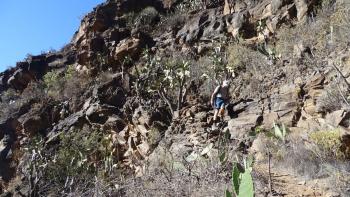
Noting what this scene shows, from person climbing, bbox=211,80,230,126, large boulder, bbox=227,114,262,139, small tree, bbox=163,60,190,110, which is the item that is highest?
small tree, bbox=163,60,190,110

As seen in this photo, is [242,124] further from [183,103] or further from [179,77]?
[179,77]

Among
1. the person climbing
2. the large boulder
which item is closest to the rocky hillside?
the large boulder

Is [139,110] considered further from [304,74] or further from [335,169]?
[335,169]

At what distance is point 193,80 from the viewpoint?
16250mm

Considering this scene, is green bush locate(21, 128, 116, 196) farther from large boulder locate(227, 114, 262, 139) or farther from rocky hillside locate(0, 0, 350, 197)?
large boulder locate(227, 114, 262, 139)

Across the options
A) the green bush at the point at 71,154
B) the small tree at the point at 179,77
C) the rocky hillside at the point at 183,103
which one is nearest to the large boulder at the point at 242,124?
the rocky hillside at the point at 183,103

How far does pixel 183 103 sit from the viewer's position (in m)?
15.1

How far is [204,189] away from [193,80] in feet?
34.8

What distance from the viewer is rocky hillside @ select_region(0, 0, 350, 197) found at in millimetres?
6848

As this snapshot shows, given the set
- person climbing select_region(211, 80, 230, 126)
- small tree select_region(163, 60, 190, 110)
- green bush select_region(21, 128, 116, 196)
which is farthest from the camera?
small tree select_region(163, 60, 190, 110)

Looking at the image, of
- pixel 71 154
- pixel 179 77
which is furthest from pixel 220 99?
pixel 71 154

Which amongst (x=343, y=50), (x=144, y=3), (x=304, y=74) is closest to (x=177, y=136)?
(x=304, y=74)

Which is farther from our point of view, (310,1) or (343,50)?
(310,1)

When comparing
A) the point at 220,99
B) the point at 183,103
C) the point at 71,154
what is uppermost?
the point at 183,103
